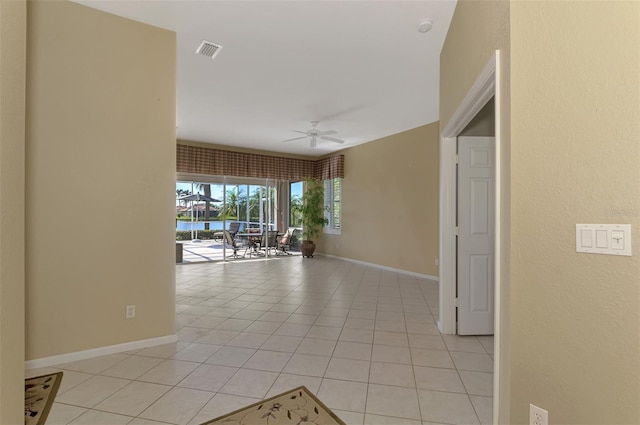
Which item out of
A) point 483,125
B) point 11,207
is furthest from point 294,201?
point 11,207

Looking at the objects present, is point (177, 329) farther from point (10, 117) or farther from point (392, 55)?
point (392, 55)

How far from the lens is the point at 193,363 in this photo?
7.93 feet

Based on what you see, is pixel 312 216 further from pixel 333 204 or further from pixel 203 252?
pixel 203 252

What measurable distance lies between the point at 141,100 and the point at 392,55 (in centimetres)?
A: 247

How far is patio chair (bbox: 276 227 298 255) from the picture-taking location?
8.51 m

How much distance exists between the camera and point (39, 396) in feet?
6.39

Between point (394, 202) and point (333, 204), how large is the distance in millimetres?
2249

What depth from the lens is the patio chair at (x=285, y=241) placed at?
27.9ft

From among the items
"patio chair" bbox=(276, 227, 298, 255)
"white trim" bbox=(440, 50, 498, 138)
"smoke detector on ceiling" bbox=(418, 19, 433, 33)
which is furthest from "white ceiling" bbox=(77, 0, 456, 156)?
"patio chair" bbox=(276, 227, 298, 255)

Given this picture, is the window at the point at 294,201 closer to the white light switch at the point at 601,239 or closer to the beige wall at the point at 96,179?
the beige wall at the point at 96,179

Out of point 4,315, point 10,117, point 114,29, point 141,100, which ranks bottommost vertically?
point 4,315

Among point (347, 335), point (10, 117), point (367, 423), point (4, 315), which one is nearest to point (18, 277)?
point (4, 315)

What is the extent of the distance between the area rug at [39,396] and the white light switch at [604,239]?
2907mm

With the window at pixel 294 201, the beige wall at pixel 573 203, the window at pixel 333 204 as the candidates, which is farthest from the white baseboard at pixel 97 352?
the window at pixel 294 201
